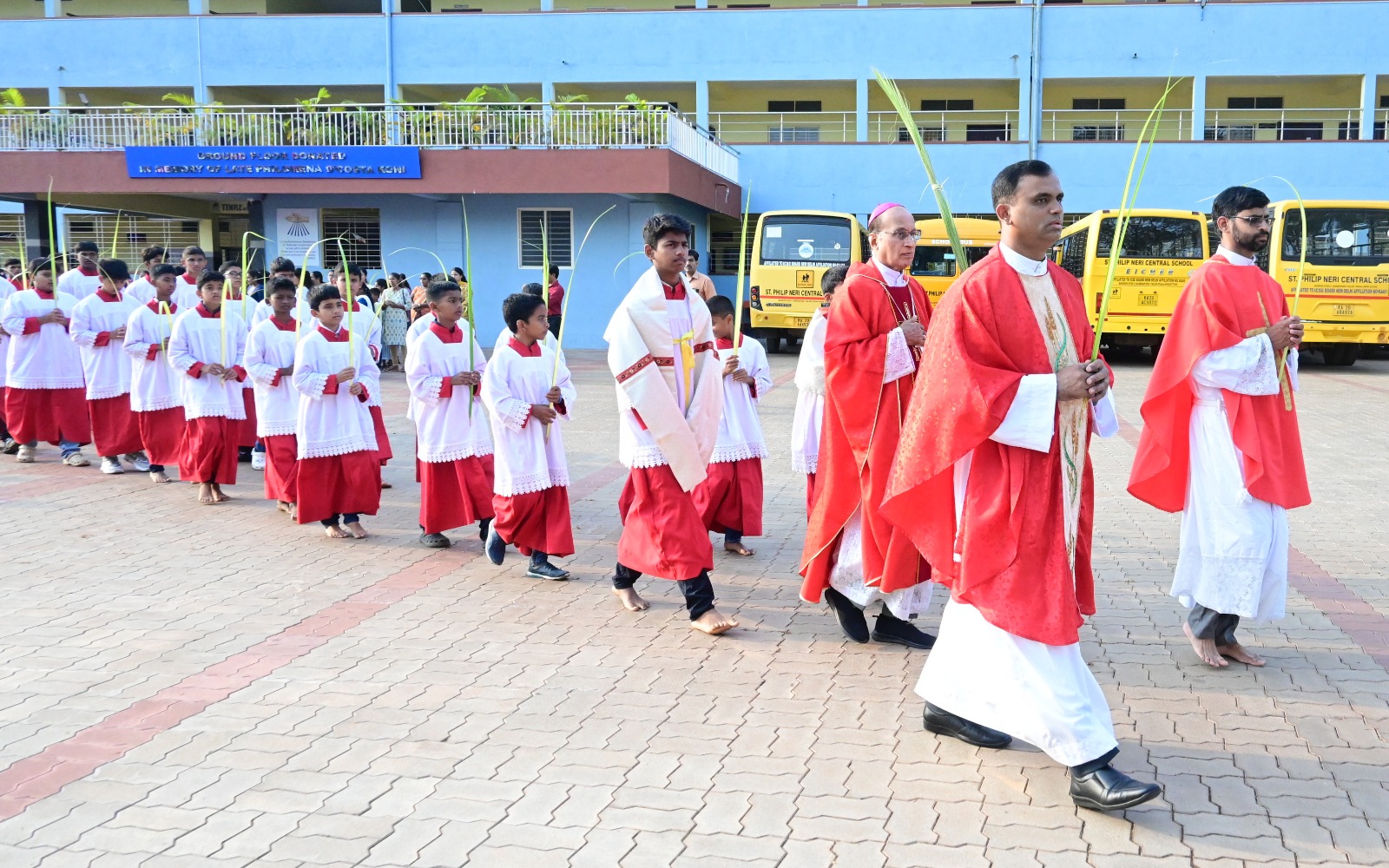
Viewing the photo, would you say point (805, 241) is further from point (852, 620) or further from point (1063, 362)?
point (1063, 362)

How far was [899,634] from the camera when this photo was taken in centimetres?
537

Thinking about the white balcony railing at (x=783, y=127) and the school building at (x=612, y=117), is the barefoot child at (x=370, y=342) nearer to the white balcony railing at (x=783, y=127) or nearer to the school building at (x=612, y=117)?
the school building at (x=612, y=117)

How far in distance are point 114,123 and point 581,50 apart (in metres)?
10.1

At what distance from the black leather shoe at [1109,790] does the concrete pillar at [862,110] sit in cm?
2535

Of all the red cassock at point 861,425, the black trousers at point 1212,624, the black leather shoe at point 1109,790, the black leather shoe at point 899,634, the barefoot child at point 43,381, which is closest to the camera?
the black leather shoe at point 1109,790

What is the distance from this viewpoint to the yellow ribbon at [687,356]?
564 cm

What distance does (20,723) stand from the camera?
4438 mm

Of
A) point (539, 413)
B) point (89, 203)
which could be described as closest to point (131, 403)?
point (539, 413)

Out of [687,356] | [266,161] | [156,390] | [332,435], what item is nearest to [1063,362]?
[687,356]

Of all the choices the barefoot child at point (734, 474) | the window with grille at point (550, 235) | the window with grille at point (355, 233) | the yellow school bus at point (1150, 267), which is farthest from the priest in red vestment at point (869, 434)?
the window with grille at point (355, 233)

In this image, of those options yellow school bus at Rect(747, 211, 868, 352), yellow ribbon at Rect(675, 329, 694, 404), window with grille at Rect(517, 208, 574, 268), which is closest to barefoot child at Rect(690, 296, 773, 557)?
yellow ribbon at Rect(675, 329, 694, 404)

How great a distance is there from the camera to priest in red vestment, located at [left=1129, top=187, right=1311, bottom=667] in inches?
189

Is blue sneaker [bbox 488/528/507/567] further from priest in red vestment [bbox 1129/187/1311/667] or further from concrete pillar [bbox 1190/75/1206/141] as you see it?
concrete pillar [bbox 1190/75/1206/141]

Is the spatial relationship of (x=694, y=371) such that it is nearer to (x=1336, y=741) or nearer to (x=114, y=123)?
(x=1336, y=741)
